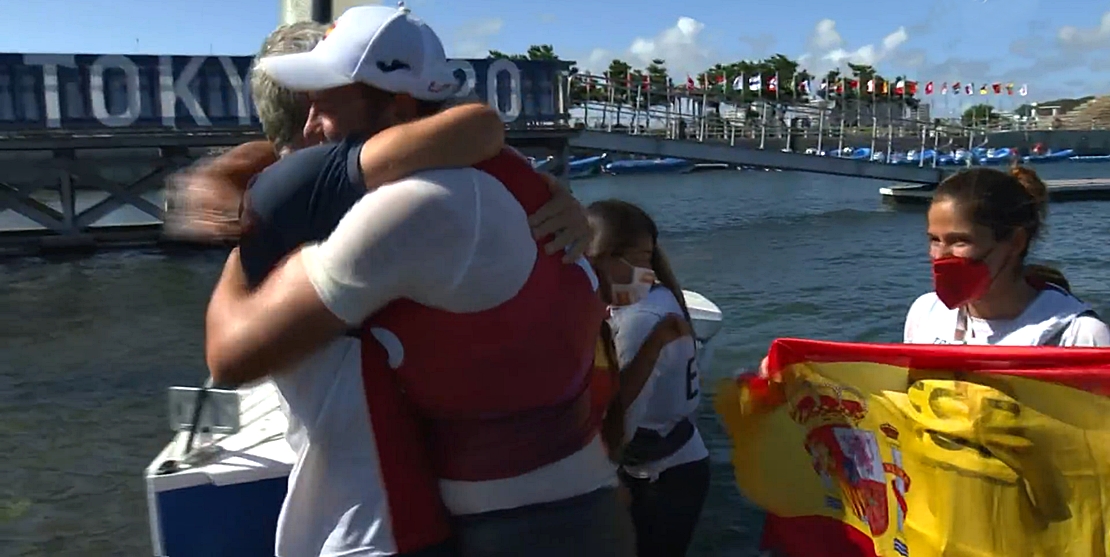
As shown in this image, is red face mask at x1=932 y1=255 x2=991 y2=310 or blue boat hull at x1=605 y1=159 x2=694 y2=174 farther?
blue boat hull at x1=605 y1=159 x2=694 y2=174

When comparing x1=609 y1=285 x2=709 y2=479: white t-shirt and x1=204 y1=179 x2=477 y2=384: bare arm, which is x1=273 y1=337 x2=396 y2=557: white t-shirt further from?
x1=609 y1=285 x2=709 y2=479: white t-shirt

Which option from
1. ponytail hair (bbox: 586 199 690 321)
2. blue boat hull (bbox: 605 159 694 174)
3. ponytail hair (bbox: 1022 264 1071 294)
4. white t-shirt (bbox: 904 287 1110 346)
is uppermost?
ponytail hair (bbox: 586 199 690 321)

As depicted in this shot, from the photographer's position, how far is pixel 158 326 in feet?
45.8

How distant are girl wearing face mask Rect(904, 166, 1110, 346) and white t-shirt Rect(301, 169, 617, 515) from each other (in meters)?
1.63

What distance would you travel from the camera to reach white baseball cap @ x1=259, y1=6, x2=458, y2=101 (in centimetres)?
162

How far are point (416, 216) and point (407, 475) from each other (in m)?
0.43

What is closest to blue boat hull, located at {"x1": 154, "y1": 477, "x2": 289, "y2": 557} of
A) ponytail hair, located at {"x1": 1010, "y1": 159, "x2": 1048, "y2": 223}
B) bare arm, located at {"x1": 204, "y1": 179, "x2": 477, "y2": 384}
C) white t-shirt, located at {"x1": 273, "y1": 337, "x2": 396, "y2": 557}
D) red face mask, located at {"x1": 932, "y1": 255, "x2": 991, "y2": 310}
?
white t-shirt, located at {"x1": 273, "y1": 337, "x2": 396, "y2": 557}

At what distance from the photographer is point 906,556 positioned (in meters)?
2.82

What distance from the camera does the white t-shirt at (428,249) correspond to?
152 centimetres

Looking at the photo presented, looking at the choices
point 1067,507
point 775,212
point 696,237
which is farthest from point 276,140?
point 775,212

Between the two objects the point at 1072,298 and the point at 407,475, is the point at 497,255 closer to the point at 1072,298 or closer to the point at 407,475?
the point at 407,475

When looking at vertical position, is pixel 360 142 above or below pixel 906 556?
above

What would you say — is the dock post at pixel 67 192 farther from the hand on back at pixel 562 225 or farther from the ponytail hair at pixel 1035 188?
the hand on back at pixel 562 225

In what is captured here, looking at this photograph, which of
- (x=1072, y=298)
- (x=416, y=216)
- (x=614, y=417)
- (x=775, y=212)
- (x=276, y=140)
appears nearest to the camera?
(x=416, y=216)
